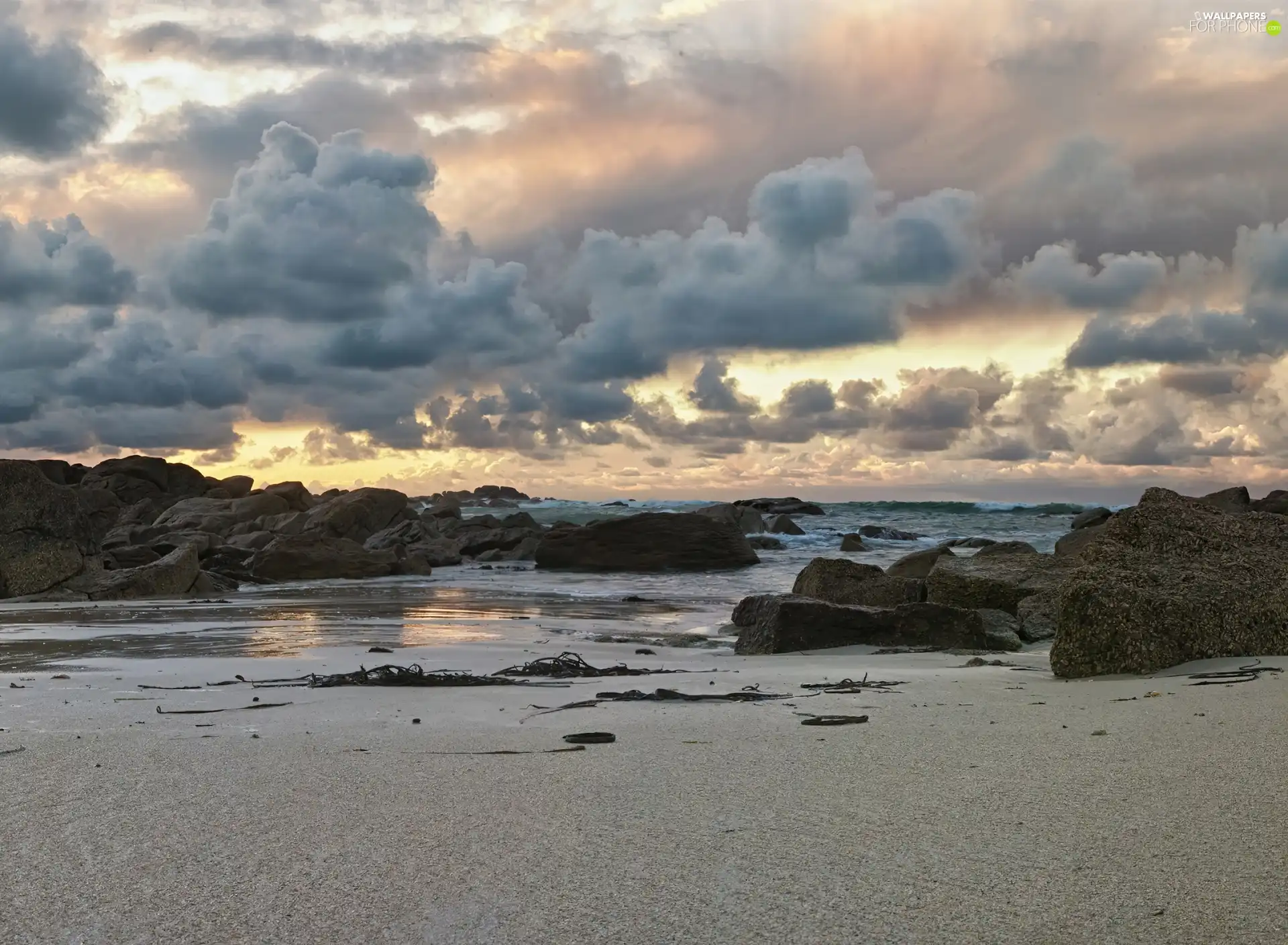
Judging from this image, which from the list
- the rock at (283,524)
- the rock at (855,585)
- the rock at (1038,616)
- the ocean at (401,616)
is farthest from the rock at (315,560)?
the rock at (1038,616)

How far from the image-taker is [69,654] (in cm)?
662

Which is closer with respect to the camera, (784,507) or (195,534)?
(195,534)

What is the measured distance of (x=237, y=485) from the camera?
31469mm

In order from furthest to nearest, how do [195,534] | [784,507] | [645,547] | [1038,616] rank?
[784,507], [645,547], [195,534], [1038,616]

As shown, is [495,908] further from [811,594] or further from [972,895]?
[811,594]

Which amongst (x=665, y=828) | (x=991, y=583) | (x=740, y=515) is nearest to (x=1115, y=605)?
(x=665, y=828)

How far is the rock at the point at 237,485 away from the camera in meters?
30.9

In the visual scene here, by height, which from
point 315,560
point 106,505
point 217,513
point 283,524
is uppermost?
point 106,505

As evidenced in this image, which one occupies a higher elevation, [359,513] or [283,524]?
[359,513]

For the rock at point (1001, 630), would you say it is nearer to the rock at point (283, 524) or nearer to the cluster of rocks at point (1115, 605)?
the cluster of rocks at point (1115, 605)

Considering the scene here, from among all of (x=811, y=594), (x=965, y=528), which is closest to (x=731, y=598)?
(x=811, y=594)

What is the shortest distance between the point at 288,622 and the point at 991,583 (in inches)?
243

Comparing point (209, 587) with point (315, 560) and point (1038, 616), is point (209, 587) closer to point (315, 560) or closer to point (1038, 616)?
point (315, 560)

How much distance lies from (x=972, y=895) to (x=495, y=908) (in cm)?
81
